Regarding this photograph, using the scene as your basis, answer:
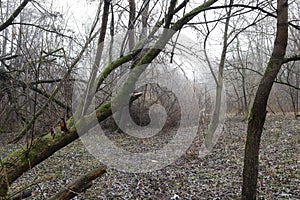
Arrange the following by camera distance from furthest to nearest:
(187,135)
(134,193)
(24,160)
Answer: (187,135)
(134,193)
(24,160)

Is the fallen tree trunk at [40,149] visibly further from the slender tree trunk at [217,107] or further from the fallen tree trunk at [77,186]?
the slender tree trunk at [217,107]

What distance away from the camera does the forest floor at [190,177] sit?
423 centimetres

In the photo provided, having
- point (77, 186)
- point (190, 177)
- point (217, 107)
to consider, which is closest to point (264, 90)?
point (77, 186)

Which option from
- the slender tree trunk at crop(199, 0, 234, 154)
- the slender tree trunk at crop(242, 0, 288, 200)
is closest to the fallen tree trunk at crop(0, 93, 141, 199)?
the slender tree trunk at crop(242, 0, 288, 200)

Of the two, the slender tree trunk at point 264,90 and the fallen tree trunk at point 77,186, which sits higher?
the slender tree trunk at point 264,90

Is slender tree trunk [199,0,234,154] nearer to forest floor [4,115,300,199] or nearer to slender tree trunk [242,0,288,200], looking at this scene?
forest floor [4,115,300,199]

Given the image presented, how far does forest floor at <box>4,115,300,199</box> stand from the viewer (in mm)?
4234

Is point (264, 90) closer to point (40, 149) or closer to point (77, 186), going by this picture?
point (77, 186)

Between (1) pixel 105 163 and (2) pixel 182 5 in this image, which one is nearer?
(2) pixel 182 5

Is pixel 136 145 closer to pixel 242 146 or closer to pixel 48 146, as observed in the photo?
pixel 242 146

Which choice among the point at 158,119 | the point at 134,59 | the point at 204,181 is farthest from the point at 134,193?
the point at 158,119

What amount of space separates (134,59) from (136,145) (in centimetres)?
568

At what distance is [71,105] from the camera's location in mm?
3871

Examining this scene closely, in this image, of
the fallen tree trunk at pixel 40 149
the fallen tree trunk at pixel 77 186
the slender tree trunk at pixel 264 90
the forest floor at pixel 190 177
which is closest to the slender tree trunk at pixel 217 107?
the forest floor at pixel 190 177
